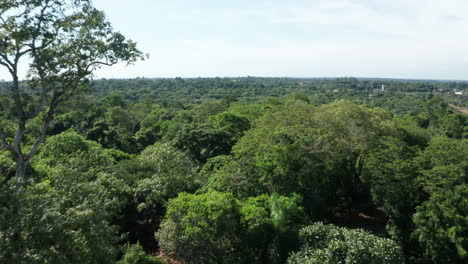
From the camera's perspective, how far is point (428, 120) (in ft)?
142

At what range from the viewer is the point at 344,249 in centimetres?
851

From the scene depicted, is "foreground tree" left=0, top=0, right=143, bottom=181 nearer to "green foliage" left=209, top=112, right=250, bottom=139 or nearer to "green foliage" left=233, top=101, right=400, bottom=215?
"green foliage" left=233, top=101, right=400, bottom=215

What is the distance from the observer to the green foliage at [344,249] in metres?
8.23

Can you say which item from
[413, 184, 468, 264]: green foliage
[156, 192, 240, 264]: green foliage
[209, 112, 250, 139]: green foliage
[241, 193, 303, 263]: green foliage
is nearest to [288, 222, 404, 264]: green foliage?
[241, 193, 303, 263]: green foliage

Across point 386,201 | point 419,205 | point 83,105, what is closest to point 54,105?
point 83,105

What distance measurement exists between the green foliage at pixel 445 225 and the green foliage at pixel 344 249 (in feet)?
10.7

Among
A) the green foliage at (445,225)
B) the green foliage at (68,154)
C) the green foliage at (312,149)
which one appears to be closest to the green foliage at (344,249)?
the green foliage at (312,149)

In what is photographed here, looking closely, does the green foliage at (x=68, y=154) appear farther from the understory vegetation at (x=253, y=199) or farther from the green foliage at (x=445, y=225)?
the green foliage at (x=445, y=225)

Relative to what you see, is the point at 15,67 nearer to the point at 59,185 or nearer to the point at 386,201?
the point at 59,185

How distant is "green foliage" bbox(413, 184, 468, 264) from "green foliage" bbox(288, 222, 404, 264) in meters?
3.26

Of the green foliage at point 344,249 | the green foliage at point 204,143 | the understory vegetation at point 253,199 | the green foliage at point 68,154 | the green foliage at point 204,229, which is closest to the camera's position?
the understory vegetation at point 253,199

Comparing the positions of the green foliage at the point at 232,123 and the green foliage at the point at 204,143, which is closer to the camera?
the green foliage at the point at 204,143

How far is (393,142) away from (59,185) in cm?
1404

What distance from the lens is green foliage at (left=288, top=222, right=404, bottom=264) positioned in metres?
→ 8.23
